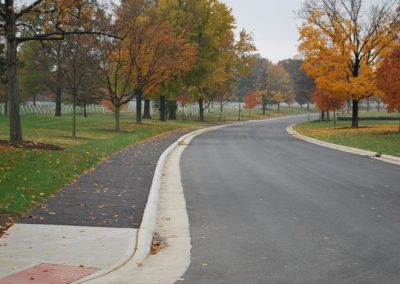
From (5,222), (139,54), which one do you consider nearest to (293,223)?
(5,222)

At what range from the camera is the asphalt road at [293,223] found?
6.24 m

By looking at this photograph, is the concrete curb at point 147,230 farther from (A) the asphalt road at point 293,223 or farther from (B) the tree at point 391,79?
(B) the tree at point 391,79

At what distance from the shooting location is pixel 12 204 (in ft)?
30.8

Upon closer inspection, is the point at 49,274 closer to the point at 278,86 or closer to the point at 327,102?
the point at 327,102

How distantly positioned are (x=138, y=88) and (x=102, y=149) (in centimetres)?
1682

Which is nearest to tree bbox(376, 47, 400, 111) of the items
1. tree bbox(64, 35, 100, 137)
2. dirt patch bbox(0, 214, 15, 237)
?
tree bbox(64, 35, 100, 137)

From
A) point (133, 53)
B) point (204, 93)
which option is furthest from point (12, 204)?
point (204, 93)

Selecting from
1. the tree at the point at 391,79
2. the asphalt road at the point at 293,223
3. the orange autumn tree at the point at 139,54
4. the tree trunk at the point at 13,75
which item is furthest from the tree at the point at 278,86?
the asphalt road at the point at 293,223

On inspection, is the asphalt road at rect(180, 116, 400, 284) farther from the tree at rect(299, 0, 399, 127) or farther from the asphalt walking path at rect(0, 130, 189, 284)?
the tree at rect(299, 0, 399, 127)

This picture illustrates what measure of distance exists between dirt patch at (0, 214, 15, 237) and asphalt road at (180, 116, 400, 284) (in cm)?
280

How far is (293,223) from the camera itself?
8820 mm

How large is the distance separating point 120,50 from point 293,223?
90.8 feet

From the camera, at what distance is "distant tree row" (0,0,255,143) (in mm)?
18578

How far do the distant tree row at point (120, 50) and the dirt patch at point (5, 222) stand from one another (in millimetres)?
10040
